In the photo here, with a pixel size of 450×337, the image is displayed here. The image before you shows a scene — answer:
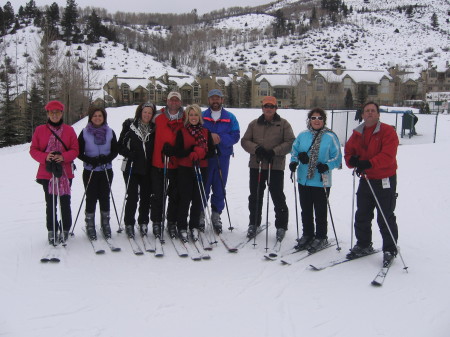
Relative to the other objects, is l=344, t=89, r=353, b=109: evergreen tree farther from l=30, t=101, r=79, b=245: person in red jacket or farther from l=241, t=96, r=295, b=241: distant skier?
l=30, t=101, r=79, b=245: person in red jacket

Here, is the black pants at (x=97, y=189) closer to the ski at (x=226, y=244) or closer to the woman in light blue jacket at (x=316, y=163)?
the ski at (x=226, y=244)

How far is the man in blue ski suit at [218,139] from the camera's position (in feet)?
17.7

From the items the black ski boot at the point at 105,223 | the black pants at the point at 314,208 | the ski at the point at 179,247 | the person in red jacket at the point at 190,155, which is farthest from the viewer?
the black ski boot at the point at 105,223

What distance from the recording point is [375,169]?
4.56 meters

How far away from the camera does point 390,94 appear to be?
53.7 metres

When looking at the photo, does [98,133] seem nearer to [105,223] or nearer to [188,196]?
[105,223]

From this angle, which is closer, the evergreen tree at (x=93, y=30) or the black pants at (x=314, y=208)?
the black pants at (x=314, y=208)

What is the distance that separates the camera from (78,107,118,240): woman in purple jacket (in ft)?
16.7

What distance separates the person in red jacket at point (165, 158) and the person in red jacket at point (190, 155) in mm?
80

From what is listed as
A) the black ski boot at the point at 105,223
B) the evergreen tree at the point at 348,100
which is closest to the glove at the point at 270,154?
the black ski boot at the point at 105,223

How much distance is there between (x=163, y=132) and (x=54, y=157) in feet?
4.44

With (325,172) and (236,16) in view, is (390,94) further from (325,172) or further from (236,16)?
(236,16)

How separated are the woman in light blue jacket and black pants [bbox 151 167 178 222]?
5.12ft

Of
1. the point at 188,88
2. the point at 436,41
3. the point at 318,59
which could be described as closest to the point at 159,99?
the point at 188,88
